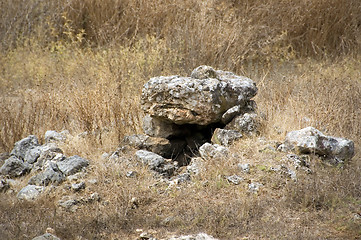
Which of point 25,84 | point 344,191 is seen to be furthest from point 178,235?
point 25,84

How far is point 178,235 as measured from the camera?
402 cm

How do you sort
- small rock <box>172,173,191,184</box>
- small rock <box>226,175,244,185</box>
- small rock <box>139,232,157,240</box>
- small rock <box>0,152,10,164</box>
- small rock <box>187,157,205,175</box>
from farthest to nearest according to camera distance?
small rock <box>0,152,10,164</box> → small rock <box>187,157,205,175</box> → small rock <box>172,173,191,184</box> → small rock <box>226,175,244,185</box> → small rock <box>139,232,157,240</box>

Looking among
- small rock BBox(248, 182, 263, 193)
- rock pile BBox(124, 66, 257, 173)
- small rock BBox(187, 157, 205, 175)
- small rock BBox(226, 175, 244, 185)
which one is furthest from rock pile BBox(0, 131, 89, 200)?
small rock BBox(248, 182, 263, 193)

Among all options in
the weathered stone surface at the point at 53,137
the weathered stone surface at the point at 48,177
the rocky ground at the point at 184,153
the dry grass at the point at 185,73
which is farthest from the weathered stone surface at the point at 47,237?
the weathered stone surface at the point at 53,137

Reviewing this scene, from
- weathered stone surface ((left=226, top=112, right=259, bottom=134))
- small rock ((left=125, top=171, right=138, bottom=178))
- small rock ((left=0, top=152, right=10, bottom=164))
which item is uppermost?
weathered stone surface ((left=226, top=112, right=259, bottom=134))

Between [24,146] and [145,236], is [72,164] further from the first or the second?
[145,236]

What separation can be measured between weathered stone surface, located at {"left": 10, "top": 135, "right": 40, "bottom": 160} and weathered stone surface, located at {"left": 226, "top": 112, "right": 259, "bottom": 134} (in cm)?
262

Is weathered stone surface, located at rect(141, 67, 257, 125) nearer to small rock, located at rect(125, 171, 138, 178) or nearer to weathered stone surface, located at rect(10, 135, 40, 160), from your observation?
small rock, located at rect(125, 171, 138, 178)

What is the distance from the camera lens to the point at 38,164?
5676mm

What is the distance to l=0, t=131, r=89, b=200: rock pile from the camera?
5.10 m

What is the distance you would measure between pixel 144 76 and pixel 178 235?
16.2ft

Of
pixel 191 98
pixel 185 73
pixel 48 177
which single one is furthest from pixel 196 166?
pixel 185 73

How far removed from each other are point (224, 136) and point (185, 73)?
327 cm

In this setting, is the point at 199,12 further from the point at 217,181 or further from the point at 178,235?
Answer: the point at 178,235
